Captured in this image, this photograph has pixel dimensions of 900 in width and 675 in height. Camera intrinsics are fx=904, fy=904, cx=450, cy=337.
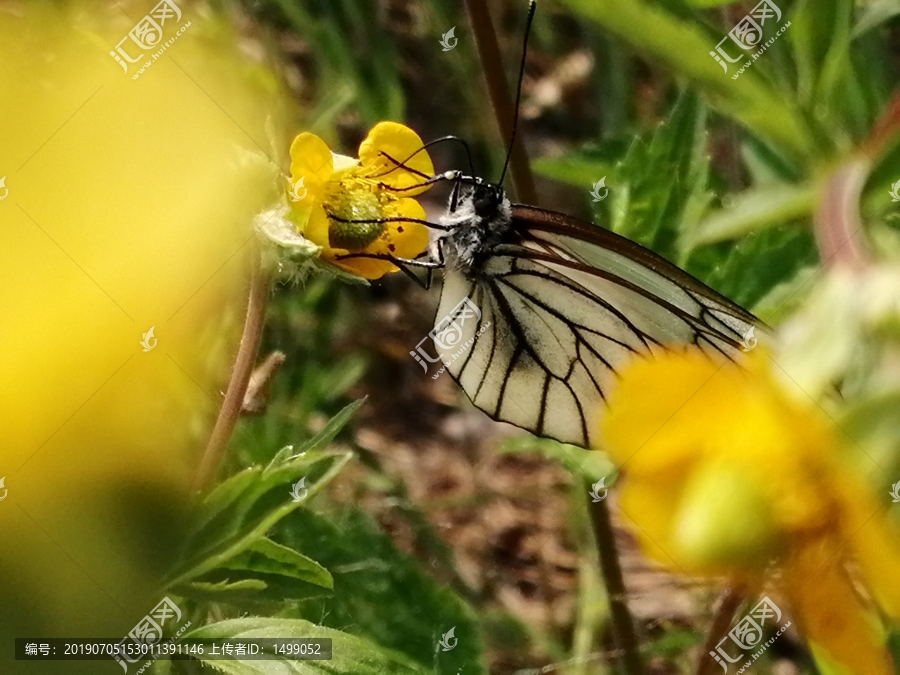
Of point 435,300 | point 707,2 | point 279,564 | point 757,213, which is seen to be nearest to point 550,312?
point 757,213

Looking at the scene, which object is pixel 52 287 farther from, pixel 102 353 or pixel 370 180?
pixel 370 180

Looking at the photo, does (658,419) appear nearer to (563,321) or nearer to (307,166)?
(307,166)

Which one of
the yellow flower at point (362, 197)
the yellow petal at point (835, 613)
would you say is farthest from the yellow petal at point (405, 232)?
the yellow petal at point (835, 613)

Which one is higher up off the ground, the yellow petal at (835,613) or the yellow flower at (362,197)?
the yellow flower at (362,197)

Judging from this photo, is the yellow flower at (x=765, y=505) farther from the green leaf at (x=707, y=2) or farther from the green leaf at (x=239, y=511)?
the green leaf at (x=707, y=2)

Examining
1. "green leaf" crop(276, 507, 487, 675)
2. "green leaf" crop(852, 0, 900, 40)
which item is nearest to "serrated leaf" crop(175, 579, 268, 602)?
"green leaf" crop(276, 507, 487, 675)

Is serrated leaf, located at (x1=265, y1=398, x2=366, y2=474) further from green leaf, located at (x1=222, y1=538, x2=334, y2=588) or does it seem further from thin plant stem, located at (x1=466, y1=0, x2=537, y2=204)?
thin plant stem, located at (x1=466, y1=0, x2=537, y2=204)
